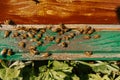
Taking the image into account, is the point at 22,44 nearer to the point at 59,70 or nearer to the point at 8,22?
the point at 8,22

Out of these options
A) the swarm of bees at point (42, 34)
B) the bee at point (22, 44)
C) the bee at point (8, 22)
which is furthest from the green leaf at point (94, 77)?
the bee at point (8, 22)

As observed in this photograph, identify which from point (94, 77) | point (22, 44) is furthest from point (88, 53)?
point (22, 44)

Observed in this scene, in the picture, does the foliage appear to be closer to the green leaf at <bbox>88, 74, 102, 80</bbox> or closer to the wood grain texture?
the green leaf at <bbox>88, 74, 102, 80</bbox>

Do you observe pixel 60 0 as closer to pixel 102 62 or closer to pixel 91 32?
pixel 91 32

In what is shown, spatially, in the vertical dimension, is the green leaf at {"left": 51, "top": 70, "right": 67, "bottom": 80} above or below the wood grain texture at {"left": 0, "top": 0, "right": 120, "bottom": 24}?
below

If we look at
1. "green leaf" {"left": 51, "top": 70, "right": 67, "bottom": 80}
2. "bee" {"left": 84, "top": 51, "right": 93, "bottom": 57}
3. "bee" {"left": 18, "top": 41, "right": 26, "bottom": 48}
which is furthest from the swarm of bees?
"green leaf" {"left": 51, "top": 70, "right": 67, "bottom": 80}

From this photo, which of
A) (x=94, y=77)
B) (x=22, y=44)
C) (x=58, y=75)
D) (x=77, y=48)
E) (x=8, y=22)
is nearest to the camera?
(x=8, y=22)
